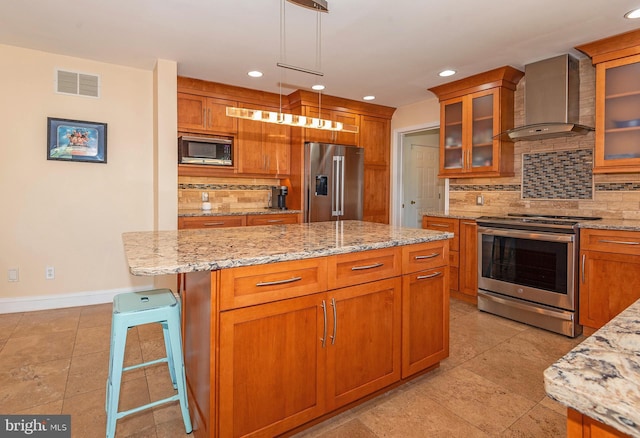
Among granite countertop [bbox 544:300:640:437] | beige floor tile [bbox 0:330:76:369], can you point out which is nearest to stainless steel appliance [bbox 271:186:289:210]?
beige floor tile [bbox 0:330:76:369]

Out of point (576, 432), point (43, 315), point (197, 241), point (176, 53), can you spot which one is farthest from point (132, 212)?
point (576, 432)

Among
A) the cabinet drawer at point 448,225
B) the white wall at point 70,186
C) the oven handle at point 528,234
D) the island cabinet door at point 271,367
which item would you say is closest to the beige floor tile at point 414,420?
the island cabinet door at point 271,367

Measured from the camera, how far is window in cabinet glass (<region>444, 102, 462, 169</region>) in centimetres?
421

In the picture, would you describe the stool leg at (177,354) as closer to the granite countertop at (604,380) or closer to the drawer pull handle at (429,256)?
the drawer pull handle at (429,256)

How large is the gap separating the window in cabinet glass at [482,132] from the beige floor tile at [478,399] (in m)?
2.47

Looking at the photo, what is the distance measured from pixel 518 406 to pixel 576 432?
1738mm

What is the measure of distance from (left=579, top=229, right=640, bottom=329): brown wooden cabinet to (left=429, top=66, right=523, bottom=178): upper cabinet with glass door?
1235 mm

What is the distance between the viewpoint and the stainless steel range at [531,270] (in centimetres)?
296

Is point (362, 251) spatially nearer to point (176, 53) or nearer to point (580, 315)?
point (580, 315)

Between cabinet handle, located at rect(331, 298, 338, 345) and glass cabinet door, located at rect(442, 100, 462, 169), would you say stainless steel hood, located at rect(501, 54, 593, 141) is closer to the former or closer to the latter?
glass cabinet door, located at rect(442, 100, 462, 169)

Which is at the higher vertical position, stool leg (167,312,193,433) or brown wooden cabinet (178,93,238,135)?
brown wooden cabinet (178,93,238,135)

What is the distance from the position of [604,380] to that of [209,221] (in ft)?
12.3

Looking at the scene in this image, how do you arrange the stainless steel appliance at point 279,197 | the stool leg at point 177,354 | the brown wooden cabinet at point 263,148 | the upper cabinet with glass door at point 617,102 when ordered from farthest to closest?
the stainless steel appliance at point 279,197
the brown wooden cabinet at point 263,148
the upper cabinet with glass door at point 617,102
the stool leg at point 177,354

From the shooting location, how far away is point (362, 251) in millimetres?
1856
